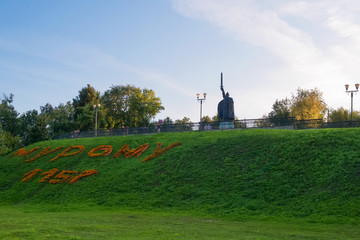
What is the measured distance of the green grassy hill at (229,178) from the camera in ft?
54.6

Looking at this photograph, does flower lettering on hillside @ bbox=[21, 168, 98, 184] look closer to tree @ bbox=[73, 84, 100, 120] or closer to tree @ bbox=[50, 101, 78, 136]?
tree @ bbox=[50, 101, 78, 136]

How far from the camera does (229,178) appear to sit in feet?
67.1

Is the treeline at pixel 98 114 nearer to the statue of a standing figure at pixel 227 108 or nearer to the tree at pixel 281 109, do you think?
the tree at pixel 281 109

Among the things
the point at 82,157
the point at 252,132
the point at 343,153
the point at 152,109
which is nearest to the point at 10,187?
the point at 82,157

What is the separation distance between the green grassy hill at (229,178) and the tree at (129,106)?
3947 cm

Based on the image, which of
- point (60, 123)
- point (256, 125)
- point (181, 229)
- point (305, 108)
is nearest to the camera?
point (181, 229)

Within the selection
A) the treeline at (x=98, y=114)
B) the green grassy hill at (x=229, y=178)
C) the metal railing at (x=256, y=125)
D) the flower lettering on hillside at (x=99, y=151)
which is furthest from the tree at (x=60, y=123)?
the green grassy hill at (x=229, y=178)

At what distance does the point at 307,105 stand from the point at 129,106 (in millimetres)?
32541

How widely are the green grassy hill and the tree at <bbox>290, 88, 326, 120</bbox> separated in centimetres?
3173

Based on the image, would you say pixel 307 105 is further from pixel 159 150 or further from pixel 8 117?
pixel 8 117

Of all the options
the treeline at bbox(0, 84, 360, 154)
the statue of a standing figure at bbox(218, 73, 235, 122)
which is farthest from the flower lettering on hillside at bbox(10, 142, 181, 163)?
the treeline at bbox(0, 84, 360, 154)

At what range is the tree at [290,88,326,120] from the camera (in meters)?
57.7

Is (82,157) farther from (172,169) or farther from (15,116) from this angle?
(15,116)

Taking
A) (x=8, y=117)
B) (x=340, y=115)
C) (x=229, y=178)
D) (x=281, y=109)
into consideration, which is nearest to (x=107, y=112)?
(x=8, y=117)
